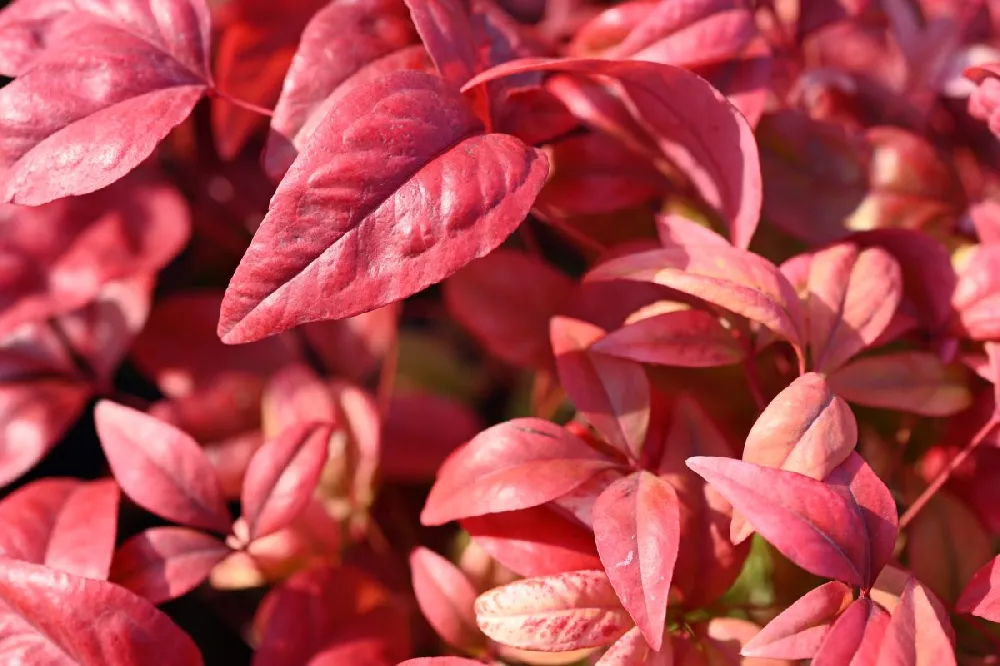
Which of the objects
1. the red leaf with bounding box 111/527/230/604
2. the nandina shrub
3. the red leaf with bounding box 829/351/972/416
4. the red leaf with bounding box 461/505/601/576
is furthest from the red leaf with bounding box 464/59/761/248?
the red leaf with bounding box 111/527/230/604

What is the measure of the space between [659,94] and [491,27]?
0.47 feet

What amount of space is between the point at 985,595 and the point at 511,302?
1.24ft

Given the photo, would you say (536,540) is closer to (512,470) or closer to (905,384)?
(512,470)

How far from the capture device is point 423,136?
48 cm

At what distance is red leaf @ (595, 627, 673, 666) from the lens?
46 cm

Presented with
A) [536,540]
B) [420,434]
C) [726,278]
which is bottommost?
[420,434]

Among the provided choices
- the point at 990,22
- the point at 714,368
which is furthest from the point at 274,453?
the point at 990,22

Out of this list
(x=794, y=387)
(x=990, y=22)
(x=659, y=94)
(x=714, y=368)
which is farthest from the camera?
(x=990, y=22)

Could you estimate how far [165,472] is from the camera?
0.56 metres

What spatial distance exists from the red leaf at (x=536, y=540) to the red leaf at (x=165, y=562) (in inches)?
6.3

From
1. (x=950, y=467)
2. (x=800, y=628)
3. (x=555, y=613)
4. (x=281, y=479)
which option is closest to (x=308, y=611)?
(x=281, y=479)

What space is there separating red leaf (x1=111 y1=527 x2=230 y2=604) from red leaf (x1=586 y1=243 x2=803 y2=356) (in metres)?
0.29

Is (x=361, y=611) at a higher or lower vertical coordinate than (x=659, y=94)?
lower

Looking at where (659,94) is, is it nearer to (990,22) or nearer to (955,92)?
(955,92)
